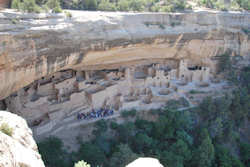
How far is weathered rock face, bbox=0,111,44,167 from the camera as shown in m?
3.18

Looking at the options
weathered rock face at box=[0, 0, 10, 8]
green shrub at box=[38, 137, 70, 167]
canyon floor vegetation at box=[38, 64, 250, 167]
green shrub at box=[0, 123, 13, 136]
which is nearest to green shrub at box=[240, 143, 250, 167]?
canyon floor vegetation at box=[38, 64, 250, 167]

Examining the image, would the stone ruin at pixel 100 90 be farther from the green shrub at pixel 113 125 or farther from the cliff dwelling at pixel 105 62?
the green shrub at pixel 113 125

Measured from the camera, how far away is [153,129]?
41.8 ft

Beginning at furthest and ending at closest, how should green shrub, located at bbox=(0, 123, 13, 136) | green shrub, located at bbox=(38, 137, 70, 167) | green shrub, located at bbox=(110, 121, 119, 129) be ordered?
green shrub, located at bbox=(110, 121, 119, 129), green shrub, located at bbox=(38, 137, 70, 167), green shrub, located at bbox=(0, 123, 13, 136)

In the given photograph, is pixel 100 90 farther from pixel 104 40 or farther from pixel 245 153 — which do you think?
pixel 245 153

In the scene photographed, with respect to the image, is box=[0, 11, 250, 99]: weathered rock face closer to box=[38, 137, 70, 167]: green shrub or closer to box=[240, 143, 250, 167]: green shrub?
box=[38, 137, 70, 167]: green shrub

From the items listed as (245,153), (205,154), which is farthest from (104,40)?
(245,153)

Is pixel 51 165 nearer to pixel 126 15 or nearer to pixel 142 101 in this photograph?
pixel 142 101

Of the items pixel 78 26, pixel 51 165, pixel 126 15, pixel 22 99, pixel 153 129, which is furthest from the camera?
pixel 153 129

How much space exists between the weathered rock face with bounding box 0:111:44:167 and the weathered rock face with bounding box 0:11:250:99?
145 inches

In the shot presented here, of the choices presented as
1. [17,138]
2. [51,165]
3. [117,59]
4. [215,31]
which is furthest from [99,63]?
[17,138]

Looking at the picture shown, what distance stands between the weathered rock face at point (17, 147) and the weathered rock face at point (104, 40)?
369cm

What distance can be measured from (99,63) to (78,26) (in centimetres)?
352

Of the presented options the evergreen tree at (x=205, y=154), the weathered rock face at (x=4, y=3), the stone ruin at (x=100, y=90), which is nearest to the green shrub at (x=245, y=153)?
the evergreen tree at (x=205, y=154)
